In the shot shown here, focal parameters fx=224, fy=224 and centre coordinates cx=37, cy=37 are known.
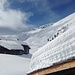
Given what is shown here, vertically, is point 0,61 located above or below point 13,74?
above

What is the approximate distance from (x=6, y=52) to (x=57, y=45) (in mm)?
36596

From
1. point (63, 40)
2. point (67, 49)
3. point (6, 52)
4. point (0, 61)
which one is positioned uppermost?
point (6, 52)

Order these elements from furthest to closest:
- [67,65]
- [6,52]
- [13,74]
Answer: [6,52], [13,74], [67,65]

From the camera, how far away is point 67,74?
8.70 m

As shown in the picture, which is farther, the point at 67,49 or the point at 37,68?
the point at 37,68

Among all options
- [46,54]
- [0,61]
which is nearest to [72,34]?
[46,54]

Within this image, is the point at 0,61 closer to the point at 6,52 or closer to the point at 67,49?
the point at 6,52

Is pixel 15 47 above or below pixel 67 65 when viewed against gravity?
above

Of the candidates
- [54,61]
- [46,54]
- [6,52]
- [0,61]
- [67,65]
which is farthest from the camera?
[6,52]

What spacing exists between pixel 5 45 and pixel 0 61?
534 inches

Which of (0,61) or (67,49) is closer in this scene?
(67,49)

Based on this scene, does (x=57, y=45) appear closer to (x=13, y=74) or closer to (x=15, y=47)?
(x=13, y=74)

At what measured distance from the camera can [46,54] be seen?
328 inches

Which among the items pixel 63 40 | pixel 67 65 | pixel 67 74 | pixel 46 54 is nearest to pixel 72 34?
pixel 63 40
